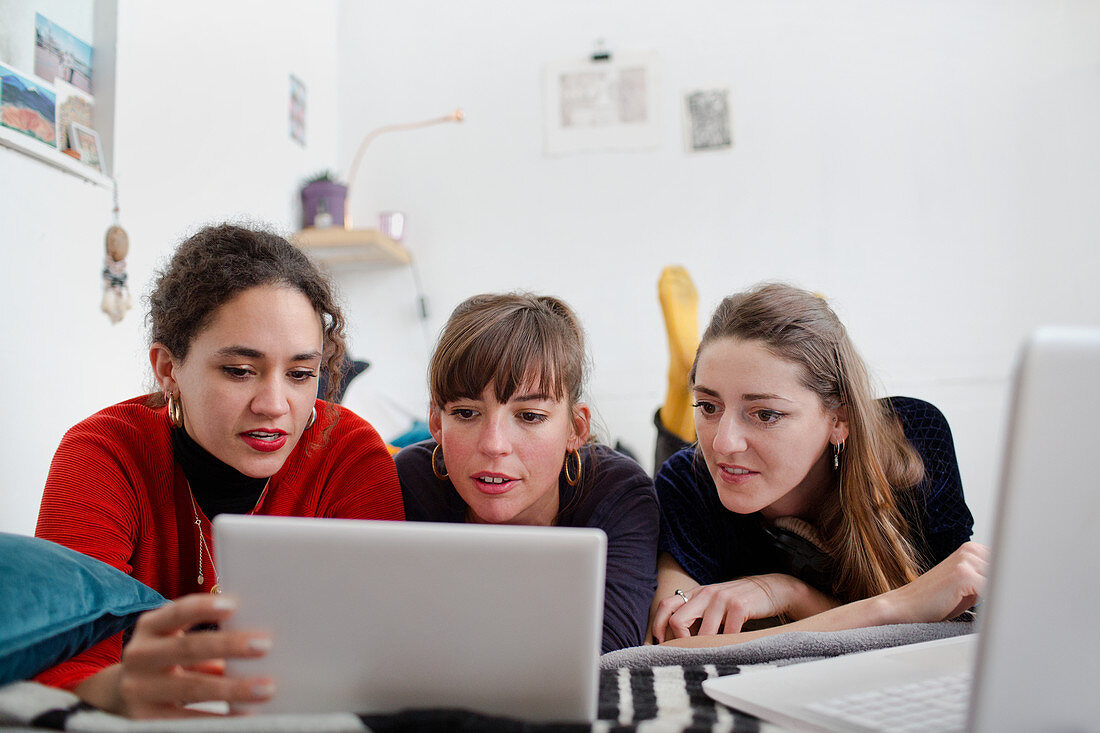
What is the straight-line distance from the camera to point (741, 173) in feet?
9.57

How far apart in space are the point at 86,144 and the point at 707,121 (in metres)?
2.07

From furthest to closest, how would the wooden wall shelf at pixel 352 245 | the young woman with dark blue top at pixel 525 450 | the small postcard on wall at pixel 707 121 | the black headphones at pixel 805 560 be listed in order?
the small postcard on wall at pixel 707 121 < the wooden wall shelf at pixel 352 245 < the black headphones at pixel 805 560 < the young woman with dark blue top at pixel 525 450

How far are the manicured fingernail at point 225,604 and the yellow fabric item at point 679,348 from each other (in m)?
1.55

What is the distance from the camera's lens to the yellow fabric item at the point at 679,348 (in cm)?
209

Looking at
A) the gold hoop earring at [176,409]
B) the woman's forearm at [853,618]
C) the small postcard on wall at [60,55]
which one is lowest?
the woman's forearm at [853,618]

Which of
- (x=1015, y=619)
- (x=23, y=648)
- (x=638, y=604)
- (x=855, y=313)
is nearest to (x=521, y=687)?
(x=1015, y=619)

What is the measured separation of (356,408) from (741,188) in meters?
1.56

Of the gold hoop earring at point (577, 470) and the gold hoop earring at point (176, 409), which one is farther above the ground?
the gold hoop earring at point (176, 409)

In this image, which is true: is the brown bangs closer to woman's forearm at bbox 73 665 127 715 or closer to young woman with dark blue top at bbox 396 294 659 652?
young woman with dark blue top at bbox 396 294 659 652

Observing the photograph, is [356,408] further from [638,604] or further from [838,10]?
[838,10]

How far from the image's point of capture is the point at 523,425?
116 cm

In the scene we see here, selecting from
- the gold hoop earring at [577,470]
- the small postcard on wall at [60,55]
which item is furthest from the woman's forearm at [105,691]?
the small postcard on wall at [60,55]

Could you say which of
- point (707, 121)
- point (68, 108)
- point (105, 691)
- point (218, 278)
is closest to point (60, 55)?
point (68, 108)

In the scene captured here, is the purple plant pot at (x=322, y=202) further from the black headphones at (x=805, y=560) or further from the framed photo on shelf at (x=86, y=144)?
the black headphones at (x=805, y=560)
